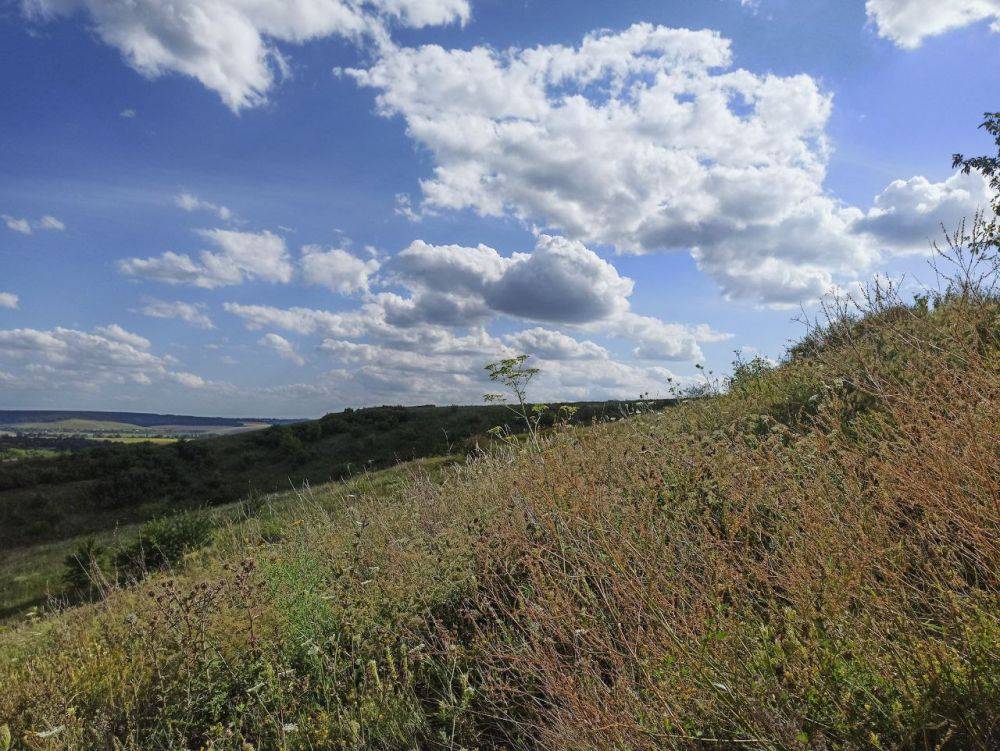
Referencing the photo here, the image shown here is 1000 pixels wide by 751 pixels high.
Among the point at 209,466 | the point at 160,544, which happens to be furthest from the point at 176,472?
the point at 160,544

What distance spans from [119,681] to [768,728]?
4.88m

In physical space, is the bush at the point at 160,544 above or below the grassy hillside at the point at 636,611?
below

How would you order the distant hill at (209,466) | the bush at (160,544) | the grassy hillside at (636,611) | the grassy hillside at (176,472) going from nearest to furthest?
the grassy hillside at (636,611) → the bush at (160,544) → the grassy hillside at (176,472) → the distant hill at (209,466)

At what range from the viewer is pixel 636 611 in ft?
9.61

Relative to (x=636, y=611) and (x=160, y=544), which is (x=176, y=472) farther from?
(x=636, y=611)

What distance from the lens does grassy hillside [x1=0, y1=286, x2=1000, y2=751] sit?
2240 millimetres

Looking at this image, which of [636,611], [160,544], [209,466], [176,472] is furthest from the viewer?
[209,466]

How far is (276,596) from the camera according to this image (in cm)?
543

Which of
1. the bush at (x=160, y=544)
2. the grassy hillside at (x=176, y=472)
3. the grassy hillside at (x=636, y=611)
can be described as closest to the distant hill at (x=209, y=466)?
the grassy hillside at (x=176, y=472)

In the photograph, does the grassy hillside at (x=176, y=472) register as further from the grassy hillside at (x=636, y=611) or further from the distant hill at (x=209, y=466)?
the grassy hillside at (x=636, y=611)

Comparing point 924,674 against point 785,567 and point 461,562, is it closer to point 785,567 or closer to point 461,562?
point 785,567

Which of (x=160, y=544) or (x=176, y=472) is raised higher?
(x=176, y=472)

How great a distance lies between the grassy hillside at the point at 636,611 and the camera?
224 centimetres

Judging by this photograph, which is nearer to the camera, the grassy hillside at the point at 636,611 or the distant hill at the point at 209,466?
the grassy hillside at the point at 636,611
